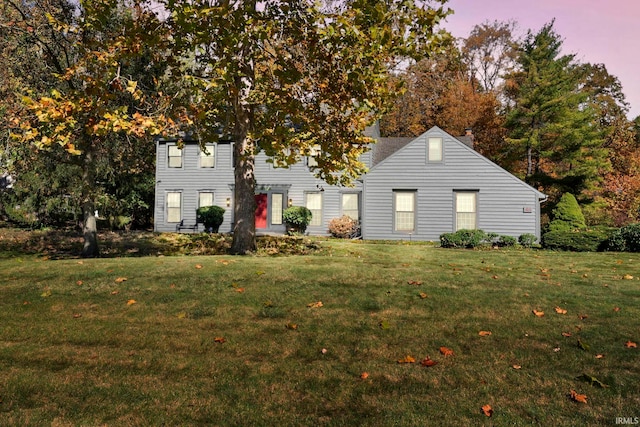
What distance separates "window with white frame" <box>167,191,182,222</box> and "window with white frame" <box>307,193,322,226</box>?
8283 millimetres

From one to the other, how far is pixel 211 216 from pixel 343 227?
787cm

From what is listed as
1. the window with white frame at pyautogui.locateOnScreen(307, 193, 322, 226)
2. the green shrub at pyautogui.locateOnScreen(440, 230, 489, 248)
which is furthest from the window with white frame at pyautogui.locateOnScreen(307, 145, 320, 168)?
the green shrub at pyautogui.locateOnScreen(440, 230, 489, 248)


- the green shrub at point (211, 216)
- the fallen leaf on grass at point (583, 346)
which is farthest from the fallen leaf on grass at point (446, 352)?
the green shrub at point (211, 216)

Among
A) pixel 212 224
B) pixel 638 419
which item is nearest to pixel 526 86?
pixel 212 224

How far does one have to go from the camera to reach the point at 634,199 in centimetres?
3111

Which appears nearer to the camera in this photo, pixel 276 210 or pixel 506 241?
pixel 506 241

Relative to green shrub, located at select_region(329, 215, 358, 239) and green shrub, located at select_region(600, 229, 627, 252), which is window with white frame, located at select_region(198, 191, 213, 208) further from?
green shrub, located at select_region(600, 229, 627, 252)

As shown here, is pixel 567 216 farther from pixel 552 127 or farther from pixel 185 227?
pixel 185 227

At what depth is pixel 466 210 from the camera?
73.2ft

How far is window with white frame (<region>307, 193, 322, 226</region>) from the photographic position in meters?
25.2

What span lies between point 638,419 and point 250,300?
4865 millimetres

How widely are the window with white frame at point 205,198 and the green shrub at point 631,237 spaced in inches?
827

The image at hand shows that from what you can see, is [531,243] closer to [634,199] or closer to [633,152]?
[634,199]

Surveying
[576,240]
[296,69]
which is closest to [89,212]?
[296,69]
